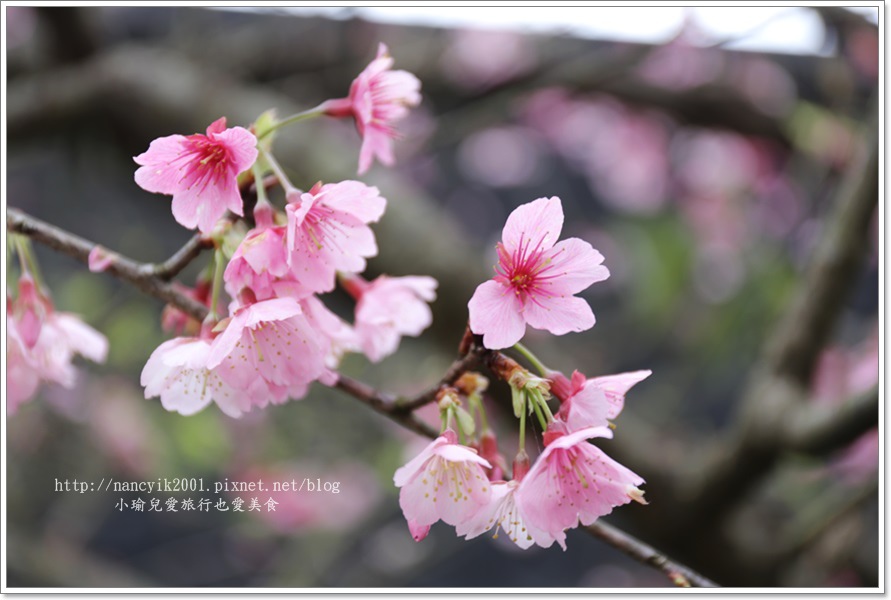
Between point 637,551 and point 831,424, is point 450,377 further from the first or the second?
point 831,424

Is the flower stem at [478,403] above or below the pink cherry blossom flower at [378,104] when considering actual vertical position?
below

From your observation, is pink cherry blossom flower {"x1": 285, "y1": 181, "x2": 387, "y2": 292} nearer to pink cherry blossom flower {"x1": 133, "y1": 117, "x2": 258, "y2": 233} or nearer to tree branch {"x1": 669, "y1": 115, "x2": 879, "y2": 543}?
pink cherry blossom flower {"x1": 133, "y1": 117, "x2": 258, "y2": 233}

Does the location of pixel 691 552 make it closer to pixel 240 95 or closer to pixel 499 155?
pixel 240 95

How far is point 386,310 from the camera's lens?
1.99 ft

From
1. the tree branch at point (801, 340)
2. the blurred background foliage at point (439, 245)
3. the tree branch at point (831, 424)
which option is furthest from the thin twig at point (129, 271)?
the tree branch at point (801, 340)

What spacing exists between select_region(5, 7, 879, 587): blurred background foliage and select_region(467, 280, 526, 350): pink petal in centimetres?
66

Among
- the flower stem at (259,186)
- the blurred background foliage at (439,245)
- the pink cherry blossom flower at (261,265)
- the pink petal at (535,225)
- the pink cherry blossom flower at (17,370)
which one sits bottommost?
the blurred background foliage at (439,245)

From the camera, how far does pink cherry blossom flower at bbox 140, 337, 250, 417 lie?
48cm

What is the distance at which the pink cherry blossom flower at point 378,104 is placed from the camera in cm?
54

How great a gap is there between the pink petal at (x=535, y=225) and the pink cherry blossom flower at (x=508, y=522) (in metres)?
0.15

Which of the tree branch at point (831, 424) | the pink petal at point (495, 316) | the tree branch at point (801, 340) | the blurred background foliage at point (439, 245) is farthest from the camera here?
the blurred background foliage at point (439, 245)

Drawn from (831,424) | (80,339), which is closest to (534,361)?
(80,339)

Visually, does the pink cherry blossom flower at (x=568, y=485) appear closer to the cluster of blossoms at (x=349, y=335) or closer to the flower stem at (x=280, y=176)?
the cluster of blossoms at (x=349, y=335)

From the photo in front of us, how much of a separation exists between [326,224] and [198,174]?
8 cm
